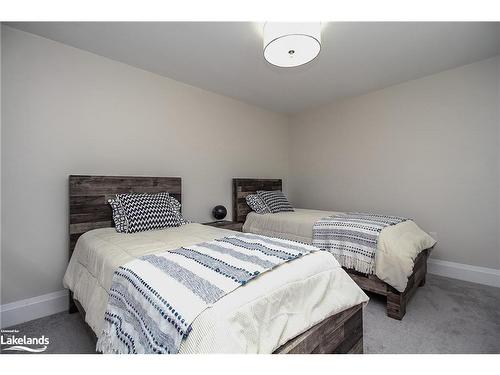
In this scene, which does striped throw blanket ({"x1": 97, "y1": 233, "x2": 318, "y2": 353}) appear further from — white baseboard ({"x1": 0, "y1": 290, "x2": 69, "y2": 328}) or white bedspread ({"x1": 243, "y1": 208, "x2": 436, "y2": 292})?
white baseboard ({"x1": 0, "y1": 290, "x2": 69, "y2": 328})

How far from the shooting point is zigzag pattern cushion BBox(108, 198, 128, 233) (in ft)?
6.52

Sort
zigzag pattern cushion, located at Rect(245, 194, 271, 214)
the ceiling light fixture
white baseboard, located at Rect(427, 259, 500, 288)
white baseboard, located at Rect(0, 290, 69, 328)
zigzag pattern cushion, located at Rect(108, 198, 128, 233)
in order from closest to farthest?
Answer: the ceiling light fixture
white baseboard, located at Rect(0, 290, 69, 328)
zigzag pattern cushion, located at Rect(108, 198, 128, 233)
white baseboard, located at Rect(427, 259, 500, 288)
zigzag pattern cushion, located at Rect(245, 194, 271, 214)

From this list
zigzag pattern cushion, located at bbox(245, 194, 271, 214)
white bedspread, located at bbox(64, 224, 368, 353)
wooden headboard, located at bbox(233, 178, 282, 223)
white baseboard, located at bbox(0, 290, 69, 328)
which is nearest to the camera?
white bedspread, located at bbox(64, 224, 368, 353)

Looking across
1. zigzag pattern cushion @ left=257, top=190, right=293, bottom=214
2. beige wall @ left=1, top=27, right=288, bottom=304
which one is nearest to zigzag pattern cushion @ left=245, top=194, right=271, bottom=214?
zigzag pattern cushion @ left=257, top=190, right=293, bottom=214

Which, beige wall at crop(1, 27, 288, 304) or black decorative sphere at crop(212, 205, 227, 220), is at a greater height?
beige wall at crop(1, 27, 288, 304)

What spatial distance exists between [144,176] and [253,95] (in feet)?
6.24

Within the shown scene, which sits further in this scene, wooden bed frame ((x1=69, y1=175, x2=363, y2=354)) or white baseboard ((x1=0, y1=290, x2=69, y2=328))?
white baseboard ((x1=0, y1=290, x2=69, y2=328))

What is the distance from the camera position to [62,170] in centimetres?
208

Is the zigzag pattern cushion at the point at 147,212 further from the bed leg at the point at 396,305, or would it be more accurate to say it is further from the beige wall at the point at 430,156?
the beige wall at the point at 430,156

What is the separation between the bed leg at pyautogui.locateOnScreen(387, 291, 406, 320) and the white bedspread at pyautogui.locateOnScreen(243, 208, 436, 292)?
94 mm

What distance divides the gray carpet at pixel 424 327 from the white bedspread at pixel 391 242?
1.02 feet

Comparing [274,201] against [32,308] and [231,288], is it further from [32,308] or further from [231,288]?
[32,308]

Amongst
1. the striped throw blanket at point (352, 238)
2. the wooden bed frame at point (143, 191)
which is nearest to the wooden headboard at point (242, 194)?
the wooden bed frame at point (143, 191)
